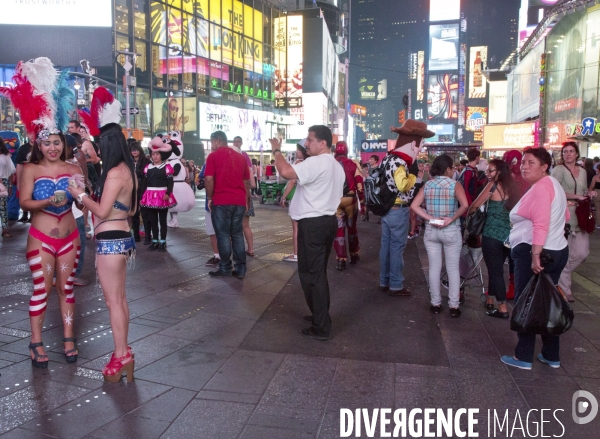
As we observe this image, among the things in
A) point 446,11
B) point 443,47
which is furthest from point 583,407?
point 443,47

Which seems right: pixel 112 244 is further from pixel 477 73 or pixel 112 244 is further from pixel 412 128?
pixel 477 73

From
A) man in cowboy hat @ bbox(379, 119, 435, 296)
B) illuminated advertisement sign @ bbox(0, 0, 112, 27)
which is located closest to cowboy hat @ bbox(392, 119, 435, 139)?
man in cowboy hat @ bbox(379, 119, 435, 296)

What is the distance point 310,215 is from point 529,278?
1943mm

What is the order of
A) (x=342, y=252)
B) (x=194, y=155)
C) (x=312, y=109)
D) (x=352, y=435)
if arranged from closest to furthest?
(x=352, y=435) < (x=342, y=252) < (x=194, y=155) < (x=312, y=109)

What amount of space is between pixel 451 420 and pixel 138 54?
102 feet

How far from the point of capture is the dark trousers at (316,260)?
16.3 feet

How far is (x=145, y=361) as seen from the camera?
445 centimetres

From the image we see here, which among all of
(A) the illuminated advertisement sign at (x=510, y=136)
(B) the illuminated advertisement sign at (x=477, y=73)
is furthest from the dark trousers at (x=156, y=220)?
(B) the illuminated advertisement sign at (x=477, y=73)

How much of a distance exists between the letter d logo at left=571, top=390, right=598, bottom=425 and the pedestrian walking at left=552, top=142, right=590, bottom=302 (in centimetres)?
286

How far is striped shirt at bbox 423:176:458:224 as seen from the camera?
19.4 ft

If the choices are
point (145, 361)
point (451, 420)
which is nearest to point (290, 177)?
point (145, 361)

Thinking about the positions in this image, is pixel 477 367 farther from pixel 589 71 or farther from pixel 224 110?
pixel 224 110

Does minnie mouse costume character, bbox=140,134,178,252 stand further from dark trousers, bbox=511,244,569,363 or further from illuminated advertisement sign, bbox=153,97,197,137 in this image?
illuminated advertisement sign, bbox=153,97,197,137

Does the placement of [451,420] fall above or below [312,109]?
below
